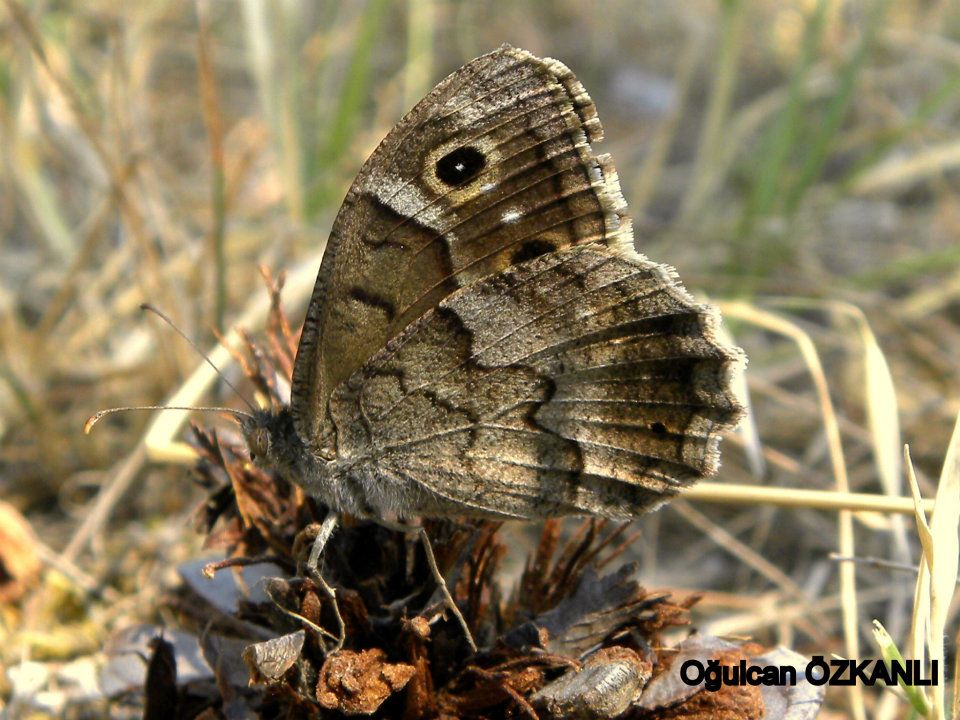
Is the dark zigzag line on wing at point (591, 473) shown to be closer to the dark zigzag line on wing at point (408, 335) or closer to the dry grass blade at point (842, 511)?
the dark zigzag line on wing at point (408, 335)

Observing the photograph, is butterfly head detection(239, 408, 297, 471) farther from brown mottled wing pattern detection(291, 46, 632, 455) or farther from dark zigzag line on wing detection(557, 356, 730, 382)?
dark zigzag line on wing detection(557, 356, 730, 382)

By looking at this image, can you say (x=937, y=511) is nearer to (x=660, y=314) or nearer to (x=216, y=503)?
(x=660, y=314)

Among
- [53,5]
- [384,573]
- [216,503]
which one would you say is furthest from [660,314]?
[53,5]

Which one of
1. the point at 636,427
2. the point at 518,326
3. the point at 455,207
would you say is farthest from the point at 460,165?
the point at 636,427

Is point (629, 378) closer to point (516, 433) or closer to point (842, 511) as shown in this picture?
point (516, 433)

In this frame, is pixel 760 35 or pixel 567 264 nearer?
pixel 567 264

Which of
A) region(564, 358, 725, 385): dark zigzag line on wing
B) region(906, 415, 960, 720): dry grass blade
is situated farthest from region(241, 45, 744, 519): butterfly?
region(906, 415, 960, 720): dry grass blade

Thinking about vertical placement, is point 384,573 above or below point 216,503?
below
